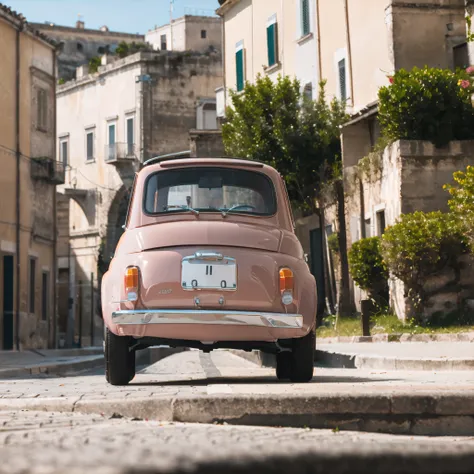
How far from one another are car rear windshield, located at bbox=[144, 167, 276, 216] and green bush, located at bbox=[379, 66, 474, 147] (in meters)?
12.6

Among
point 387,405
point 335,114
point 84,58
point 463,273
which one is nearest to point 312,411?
point 387,405

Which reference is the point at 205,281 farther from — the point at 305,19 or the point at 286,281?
the point at 305,19

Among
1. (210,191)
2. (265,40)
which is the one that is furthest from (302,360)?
(265,40)

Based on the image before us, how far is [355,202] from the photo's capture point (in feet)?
93.1

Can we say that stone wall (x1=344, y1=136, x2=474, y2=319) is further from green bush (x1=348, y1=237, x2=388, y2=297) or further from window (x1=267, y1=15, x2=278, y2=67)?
window (x1=267, y1=15, x2=278, y2=67)

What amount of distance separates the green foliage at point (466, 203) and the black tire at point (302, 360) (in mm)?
9943

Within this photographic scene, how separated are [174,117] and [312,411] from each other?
52.2 m

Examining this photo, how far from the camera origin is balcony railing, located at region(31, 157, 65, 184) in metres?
37.4

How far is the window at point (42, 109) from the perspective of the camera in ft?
126

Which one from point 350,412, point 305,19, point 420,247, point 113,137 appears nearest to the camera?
point 350,412

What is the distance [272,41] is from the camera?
38688 mm

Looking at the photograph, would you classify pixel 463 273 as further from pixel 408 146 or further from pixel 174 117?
pixel 174 117

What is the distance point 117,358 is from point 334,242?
19.9 m

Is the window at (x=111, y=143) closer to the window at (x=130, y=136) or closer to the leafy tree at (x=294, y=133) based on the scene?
the window at (x=130, y=136)
